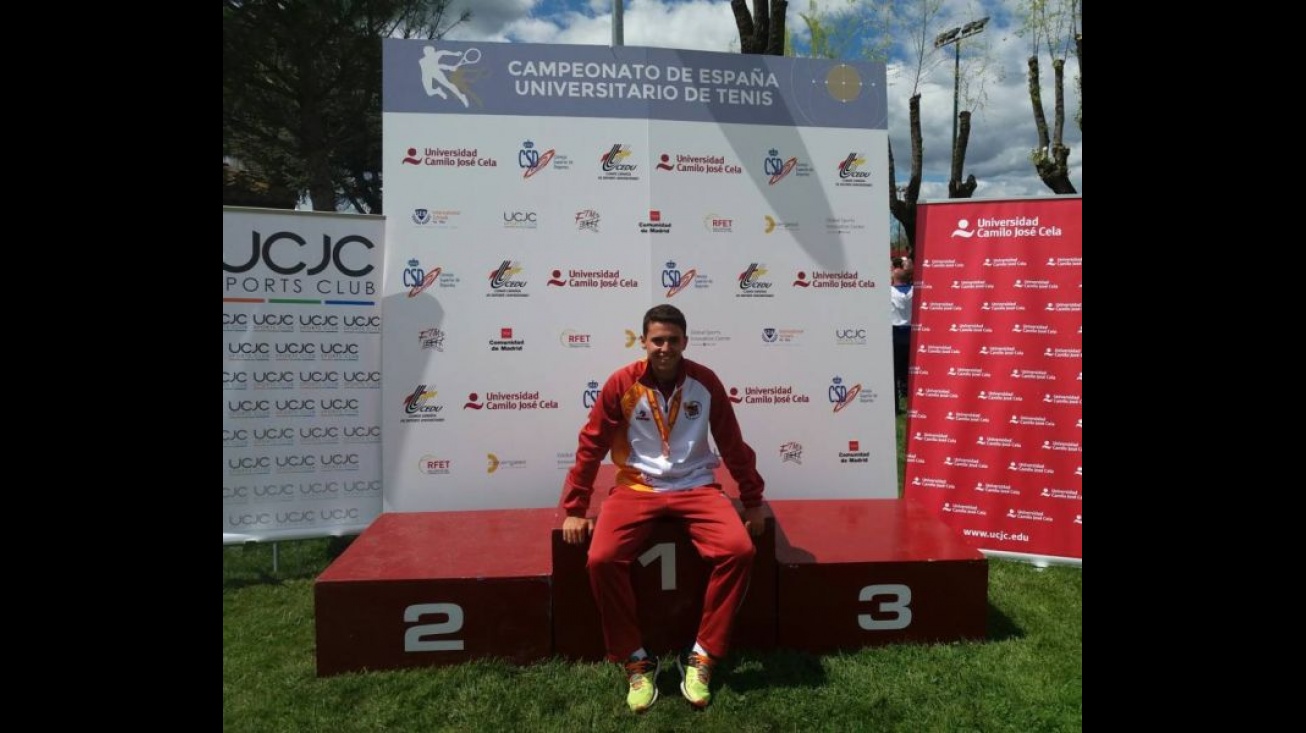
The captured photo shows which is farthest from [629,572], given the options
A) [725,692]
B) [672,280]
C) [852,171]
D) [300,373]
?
[852,171]

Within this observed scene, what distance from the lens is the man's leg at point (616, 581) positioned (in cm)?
284

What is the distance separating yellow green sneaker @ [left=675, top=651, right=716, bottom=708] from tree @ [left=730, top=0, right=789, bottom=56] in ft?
29.0

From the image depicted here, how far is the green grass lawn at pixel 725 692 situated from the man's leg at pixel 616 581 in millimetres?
191

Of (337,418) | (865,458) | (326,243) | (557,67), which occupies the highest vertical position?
(557,67)

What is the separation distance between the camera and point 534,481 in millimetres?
4406

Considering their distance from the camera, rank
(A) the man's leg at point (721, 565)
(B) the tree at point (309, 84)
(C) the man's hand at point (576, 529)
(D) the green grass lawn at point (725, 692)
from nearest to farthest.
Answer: (D) the green grass lawn at point (725, 692), (A) the man's leg at point (721, 565), (C) the man's hand at point (576, 529), (B) the tree at point (309, 84)

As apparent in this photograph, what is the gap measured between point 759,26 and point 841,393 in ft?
23.2

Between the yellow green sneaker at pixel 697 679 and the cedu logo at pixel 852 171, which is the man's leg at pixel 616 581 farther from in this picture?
the cedu logo at pixel 852 171

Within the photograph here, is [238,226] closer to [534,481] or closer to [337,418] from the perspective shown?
[337,418]

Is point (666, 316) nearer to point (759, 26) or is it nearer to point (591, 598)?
point (591, 598)

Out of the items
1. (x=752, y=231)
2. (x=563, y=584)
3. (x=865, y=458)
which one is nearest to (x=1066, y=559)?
(x=865, y=458)

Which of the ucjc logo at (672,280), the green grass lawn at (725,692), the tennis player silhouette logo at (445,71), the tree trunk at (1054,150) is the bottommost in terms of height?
the green grass lawn at (725,692)

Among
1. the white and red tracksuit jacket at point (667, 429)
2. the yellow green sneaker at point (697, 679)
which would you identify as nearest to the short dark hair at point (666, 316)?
the white and red tracksuit jacket at point (667, 429)

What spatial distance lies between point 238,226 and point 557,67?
7.01 ft
